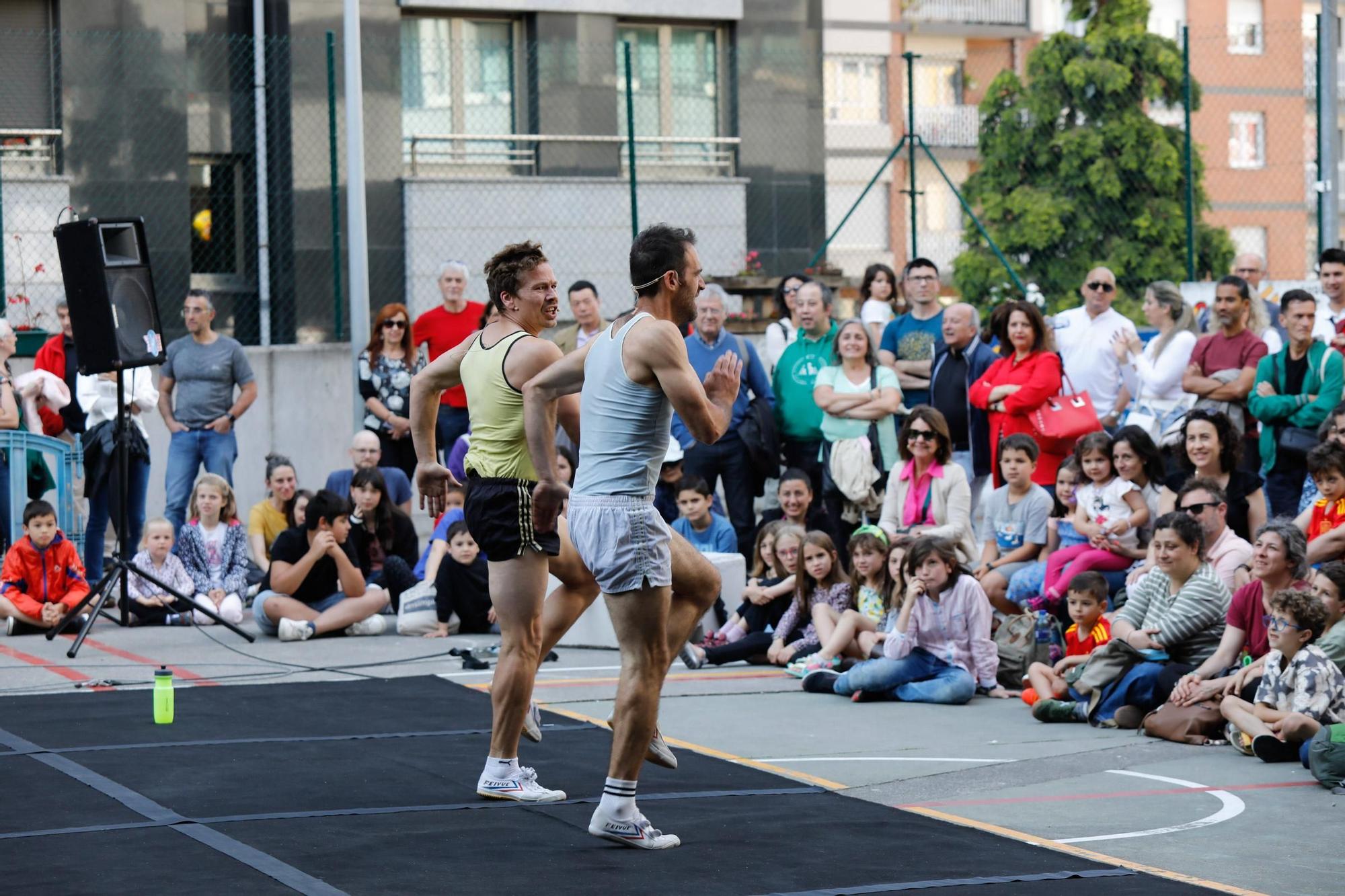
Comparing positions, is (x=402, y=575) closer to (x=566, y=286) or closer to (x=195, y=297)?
(x=195, y=297)

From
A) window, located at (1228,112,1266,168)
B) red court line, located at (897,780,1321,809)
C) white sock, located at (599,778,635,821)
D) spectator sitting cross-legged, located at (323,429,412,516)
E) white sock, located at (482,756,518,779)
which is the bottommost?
red court line, located at (897,780,1321,809)

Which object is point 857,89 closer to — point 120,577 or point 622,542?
point 120,577

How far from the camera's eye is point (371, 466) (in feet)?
39.8

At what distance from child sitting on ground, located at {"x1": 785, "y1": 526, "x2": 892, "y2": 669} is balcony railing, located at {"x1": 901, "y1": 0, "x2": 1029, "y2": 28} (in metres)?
34.7

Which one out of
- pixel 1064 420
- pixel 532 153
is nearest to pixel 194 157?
pixel 532 153

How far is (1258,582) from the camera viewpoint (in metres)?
7.97

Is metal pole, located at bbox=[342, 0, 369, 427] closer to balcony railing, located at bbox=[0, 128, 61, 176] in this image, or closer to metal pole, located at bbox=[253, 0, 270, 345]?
metal pole, located at bbox=[253, 0, 270, 345]

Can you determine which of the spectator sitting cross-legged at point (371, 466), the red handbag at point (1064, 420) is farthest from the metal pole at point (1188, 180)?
the spectator sitting cross-legged at point (371, 466)

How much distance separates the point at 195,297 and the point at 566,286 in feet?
21.3

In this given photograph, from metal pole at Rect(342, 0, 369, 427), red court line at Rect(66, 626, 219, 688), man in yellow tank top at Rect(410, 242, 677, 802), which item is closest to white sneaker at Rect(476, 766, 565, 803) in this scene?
man in yellow tank top at Rect(410, 242, 677, 802)

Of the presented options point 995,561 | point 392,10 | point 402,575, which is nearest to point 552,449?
point 995,561

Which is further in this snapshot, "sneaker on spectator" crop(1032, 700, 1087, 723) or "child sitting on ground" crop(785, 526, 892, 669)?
"child sitting on ground" crop(785, 526, 892, 669)

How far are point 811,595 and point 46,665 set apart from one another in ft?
13.4

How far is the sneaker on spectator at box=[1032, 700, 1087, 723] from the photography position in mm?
8383
